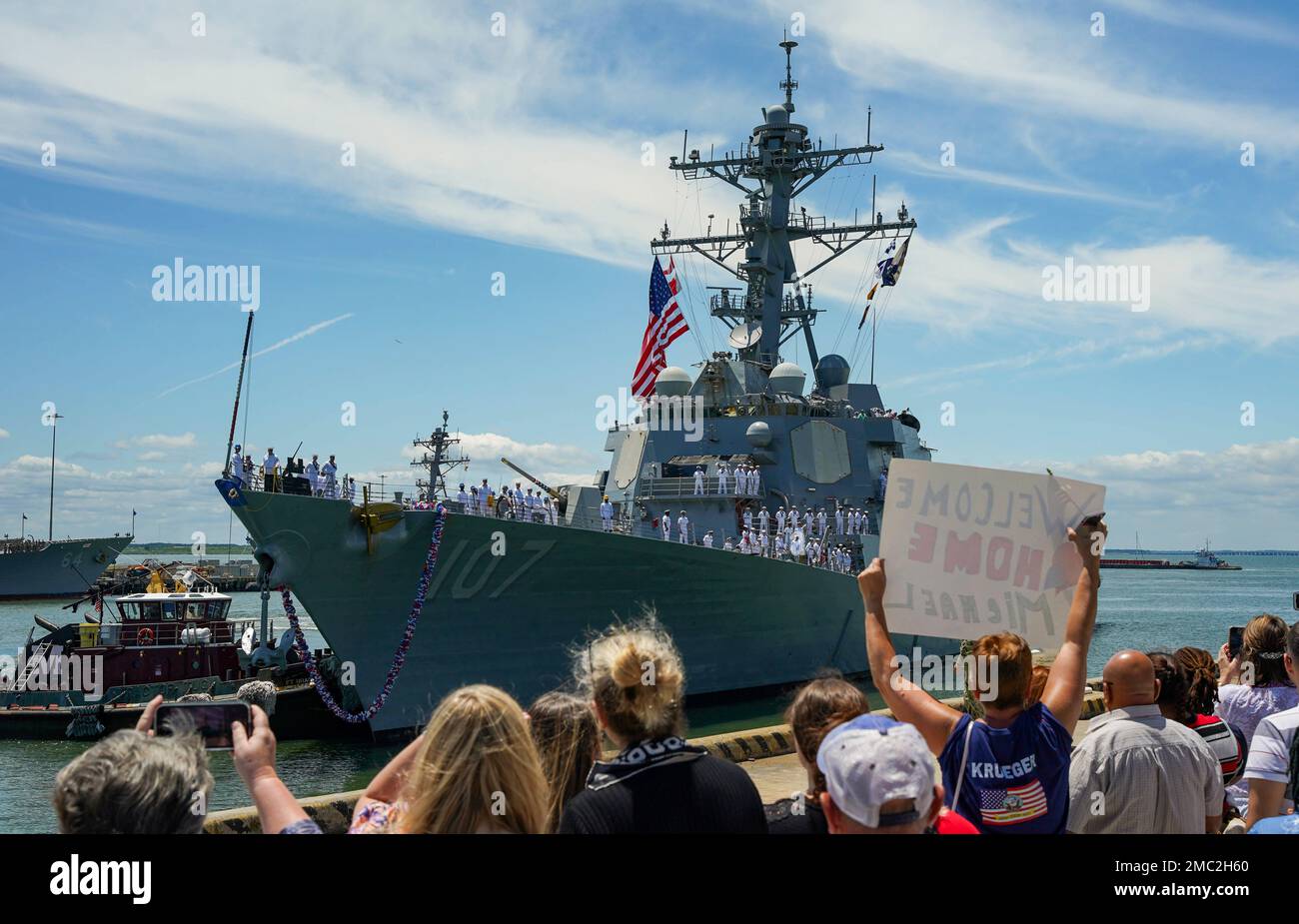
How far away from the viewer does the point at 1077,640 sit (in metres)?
3.62

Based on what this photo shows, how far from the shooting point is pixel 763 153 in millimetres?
27109

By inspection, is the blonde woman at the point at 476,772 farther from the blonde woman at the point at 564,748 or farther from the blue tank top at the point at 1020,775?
the blue tank top at the point at 1020,775

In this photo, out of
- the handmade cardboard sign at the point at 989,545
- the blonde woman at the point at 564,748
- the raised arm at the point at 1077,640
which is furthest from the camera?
the handmade cardboard sign at the point at 989,545

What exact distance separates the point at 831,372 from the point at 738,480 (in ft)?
19.5

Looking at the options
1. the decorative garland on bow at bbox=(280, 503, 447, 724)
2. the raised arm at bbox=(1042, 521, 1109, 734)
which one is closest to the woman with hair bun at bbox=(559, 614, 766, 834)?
the raised arm at bbox=(1042, 521, 1109, 734)

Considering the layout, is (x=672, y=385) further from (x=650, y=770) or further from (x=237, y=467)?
(x=650, y=770)

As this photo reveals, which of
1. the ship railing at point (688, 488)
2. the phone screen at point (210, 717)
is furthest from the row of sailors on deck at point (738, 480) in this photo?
the phone screen at point (210, 717)

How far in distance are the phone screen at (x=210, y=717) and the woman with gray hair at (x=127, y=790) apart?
0.39 meters

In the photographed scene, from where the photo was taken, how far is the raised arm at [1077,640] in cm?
343
